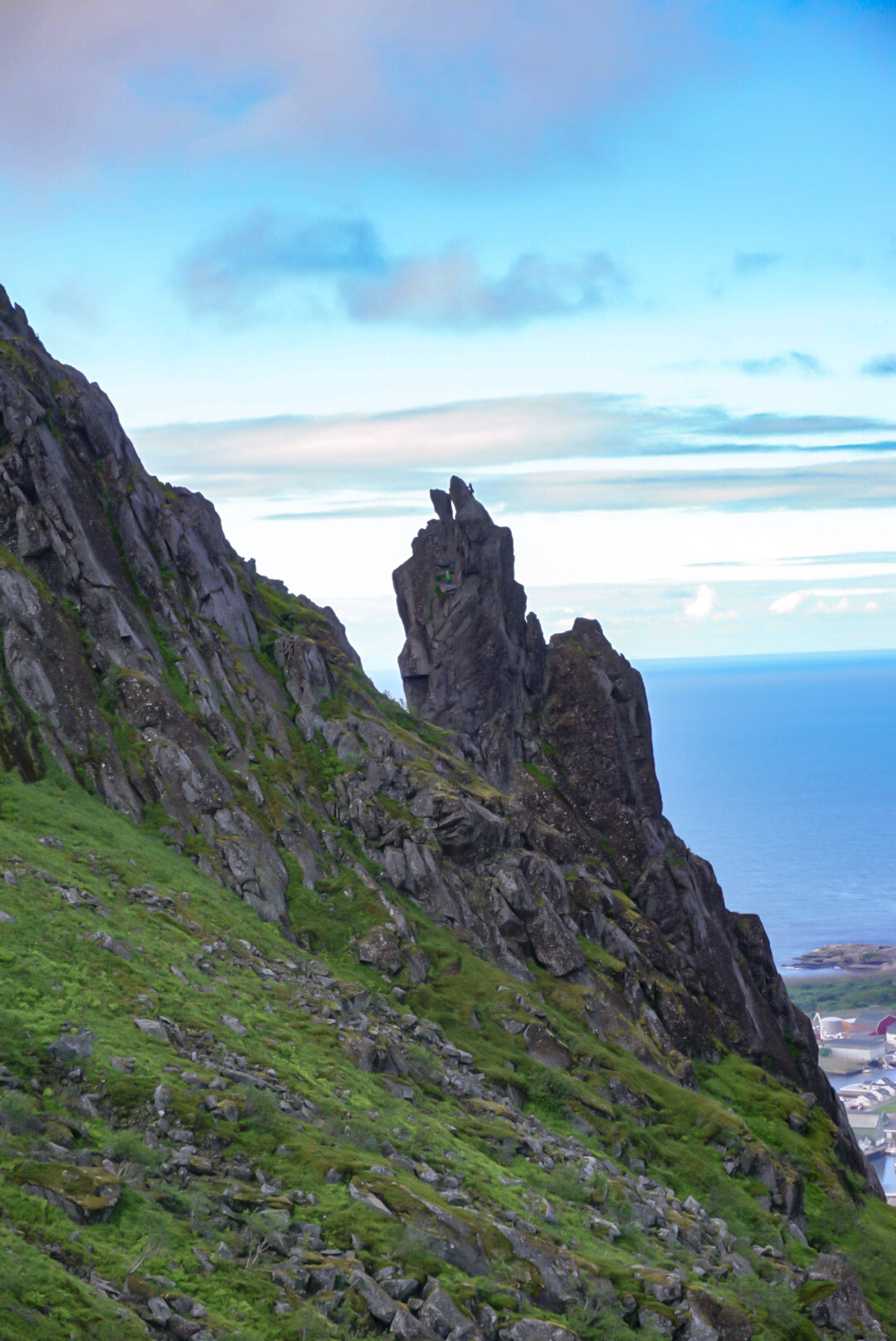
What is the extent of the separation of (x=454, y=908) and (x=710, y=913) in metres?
34.0

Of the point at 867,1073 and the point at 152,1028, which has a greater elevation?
the point at 152,1028

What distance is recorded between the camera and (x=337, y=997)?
123 feet

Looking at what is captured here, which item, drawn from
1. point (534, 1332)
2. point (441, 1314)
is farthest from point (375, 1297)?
point (534, 1332)

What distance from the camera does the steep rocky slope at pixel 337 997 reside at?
20641 millimetres

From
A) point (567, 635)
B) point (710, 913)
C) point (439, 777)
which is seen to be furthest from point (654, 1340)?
point (567, 635)

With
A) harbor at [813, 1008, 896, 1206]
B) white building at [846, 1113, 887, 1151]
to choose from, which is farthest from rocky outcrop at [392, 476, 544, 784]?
white building at [846, 1113, 887, 1151]

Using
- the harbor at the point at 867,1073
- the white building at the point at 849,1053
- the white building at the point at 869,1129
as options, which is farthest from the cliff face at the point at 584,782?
the white building at the point at 849,1053

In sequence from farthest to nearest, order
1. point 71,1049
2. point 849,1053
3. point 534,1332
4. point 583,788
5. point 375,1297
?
point 849,1053 → point 583,788 → point 71,1049 → point 534,1332 → point 375,1297

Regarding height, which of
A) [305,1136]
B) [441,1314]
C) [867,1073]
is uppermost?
[305,1136]

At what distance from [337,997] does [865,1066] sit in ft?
471

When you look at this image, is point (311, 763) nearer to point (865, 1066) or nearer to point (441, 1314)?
point (441, 1314)

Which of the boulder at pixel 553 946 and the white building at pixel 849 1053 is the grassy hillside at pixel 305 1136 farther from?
the white building at pixel 849 1053

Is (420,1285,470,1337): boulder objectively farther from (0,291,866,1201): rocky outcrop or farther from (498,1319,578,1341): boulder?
(0,291,866,1201): rocky outcrop

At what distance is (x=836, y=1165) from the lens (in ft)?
191
